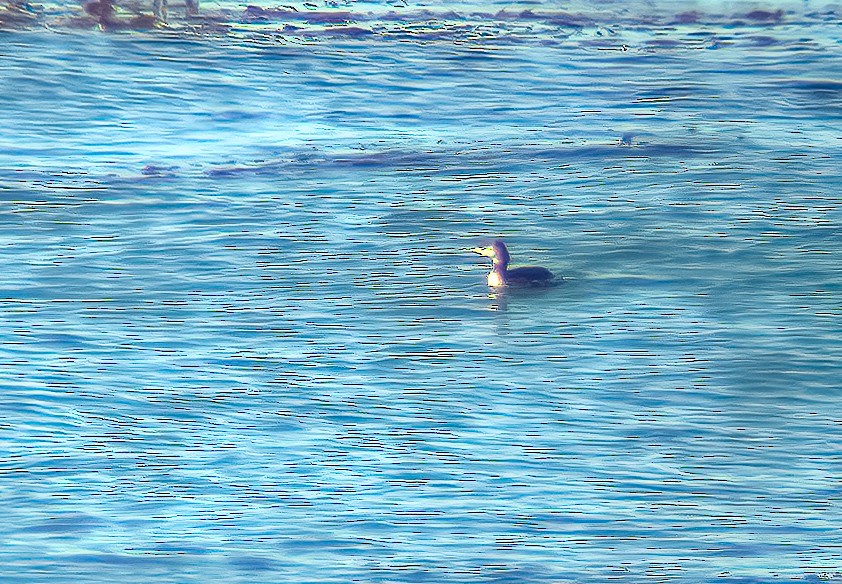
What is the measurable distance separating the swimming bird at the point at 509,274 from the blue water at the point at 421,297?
91mm

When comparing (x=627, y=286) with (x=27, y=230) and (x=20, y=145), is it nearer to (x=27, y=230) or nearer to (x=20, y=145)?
(x=27, y=230)

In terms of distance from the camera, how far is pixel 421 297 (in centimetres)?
764

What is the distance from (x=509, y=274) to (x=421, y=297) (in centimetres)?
49

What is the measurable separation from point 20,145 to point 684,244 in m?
4.55

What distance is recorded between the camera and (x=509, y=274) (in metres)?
7.66

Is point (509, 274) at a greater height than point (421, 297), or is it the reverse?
point (509, 274)

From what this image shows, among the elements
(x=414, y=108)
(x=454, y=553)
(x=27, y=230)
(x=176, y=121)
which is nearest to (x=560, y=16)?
(x=414, y=108)

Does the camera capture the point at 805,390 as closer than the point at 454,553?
No

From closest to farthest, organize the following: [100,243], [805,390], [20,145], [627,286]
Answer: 1. [805,390]
2. [627,286]
3. [100,243]
4. [20,145]

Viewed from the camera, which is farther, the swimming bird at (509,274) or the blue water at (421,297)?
the swimming bird at (509,274)

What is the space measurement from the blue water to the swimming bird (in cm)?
9

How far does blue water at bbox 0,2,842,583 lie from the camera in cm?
515

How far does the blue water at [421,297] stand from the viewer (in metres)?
5.15

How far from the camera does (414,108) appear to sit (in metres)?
10.3
